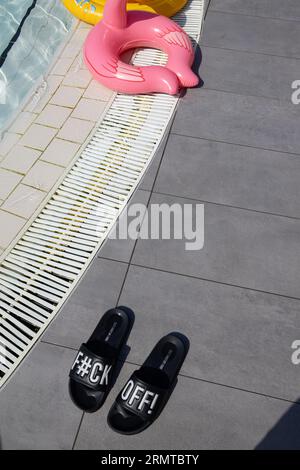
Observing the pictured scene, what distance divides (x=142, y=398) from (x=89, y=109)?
321cm

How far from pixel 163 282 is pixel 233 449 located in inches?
51.4

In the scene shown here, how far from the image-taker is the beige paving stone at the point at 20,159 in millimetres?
4168

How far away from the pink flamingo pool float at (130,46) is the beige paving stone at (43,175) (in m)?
1.26

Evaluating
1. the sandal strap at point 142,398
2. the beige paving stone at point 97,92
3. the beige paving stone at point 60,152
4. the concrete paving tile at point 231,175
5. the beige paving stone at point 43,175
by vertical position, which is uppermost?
the beige paving stone at point 97,92

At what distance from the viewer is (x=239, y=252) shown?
3615mm

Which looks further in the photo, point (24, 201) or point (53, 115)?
point (53, 115)

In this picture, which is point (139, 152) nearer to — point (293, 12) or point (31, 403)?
point (31, 403)

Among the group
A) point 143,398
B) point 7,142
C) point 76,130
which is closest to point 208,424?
point 143,398

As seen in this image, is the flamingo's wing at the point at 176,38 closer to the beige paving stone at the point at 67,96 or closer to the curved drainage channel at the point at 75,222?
the curved drainage channel at the point at 75,222

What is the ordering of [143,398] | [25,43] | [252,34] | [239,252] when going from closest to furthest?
1. [143,398]
2. [239,252]
3. [252,34]
4. [25,43]

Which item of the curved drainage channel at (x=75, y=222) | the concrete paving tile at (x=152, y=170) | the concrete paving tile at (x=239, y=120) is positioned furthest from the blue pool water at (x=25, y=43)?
the concrete paving tile at (x=239, y=120)

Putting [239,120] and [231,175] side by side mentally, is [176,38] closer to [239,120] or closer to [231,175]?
[239,120]

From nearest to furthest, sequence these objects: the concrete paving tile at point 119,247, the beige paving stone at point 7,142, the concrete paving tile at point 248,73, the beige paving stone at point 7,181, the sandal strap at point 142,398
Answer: the sandal strap at point 142,398 < the concrete paving tile at point 119,247 < the beige paving stone at point 7,181 < the beige paving stone at point 7,142 < the concrete paving tile at point 248,73

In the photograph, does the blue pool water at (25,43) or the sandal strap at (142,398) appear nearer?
the sandal strap at (142,398)
